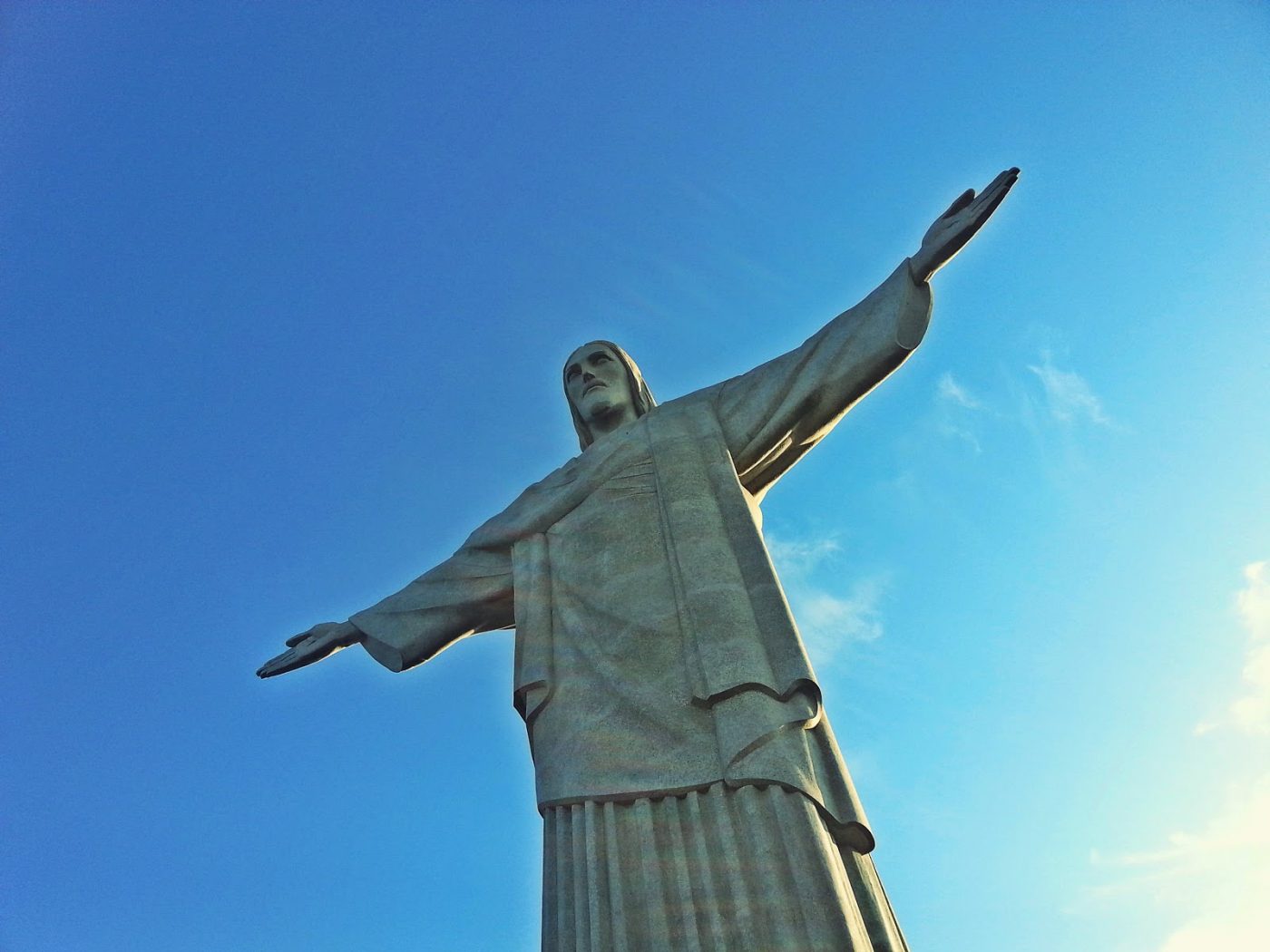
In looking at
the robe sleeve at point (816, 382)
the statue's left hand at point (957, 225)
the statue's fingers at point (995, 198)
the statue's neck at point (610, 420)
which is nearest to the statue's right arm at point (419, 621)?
the statue's neck at point (610, 420)

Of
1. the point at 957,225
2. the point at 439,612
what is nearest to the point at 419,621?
the point at 439,612

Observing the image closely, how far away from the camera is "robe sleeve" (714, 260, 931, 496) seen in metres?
6.93

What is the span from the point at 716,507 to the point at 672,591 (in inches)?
28.1

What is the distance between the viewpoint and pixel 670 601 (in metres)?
6.34

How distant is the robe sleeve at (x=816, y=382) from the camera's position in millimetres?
6934

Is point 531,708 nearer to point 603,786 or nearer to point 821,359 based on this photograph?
point 603,786

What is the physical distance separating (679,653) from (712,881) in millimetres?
1367

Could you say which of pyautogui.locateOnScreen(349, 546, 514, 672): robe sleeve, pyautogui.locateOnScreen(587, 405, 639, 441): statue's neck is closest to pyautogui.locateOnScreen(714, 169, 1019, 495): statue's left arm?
pyautogui.locateOnScreen(587, 405, 639, 441): statue's neck

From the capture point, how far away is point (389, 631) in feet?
25.2

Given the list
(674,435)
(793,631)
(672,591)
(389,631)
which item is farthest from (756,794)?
(389,631)

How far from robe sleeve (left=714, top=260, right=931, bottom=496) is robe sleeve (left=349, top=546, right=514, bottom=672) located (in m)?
1.90

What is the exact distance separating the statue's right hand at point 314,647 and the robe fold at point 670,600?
0.16m

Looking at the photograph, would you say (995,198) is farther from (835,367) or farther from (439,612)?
(439,612)

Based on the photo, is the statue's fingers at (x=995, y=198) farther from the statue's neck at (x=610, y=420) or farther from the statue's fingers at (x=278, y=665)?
the statue's fingers at (x=278, y=665)
